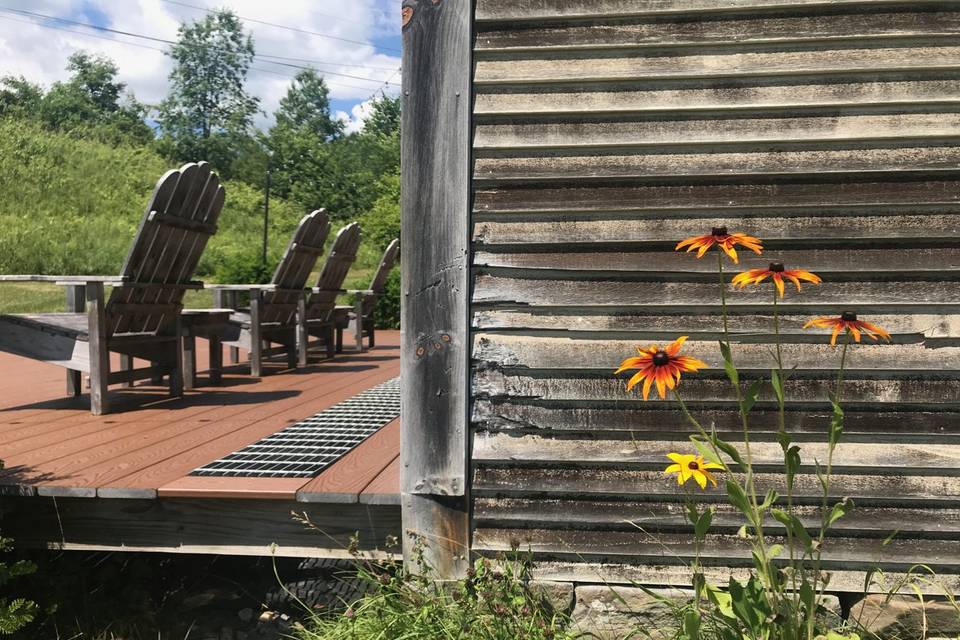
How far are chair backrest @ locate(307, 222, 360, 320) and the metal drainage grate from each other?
6.93 ft

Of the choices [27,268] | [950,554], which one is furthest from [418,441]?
[27,268]

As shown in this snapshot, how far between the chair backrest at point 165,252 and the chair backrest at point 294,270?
4.09ft

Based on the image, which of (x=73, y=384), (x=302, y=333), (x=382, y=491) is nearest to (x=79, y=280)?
(x=73, y=384)

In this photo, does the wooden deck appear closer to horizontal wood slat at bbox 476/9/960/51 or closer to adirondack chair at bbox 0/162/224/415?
adirondack chair at bbox 0/162/224/415

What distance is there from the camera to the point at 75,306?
172 inches

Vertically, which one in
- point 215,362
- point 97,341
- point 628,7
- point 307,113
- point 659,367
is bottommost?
point 215,362

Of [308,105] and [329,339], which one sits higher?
[308,105]

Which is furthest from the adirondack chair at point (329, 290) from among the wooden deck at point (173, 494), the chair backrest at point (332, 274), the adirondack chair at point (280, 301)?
the wooden deck at point (173, 494)

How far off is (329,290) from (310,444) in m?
3.59

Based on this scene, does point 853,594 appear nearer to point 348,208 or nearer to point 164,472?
point 164,472

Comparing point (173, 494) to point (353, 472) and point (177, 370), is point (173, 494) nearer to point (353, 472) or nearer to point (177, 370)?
point (353, 472)

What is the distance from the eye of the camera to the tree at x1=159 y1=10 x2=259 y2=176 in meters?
38.9

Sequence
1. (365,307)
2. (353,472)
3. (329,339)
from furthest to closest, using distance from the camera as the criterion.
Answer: (365,307)
(329,339)
(353,472)

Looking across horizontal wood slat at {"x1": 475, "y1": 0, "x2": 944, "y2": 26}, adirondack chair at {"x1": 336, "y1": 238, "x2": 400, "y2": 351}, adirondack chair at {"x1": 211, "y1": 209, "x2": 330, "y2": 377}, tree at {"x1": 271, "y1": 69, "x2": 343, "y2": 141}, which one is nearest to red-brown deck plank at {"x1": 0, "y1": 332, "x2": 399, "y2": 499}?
adirondack chair at {"x1": 211, "y1": 209, "x2": 330, "y2": 377}
